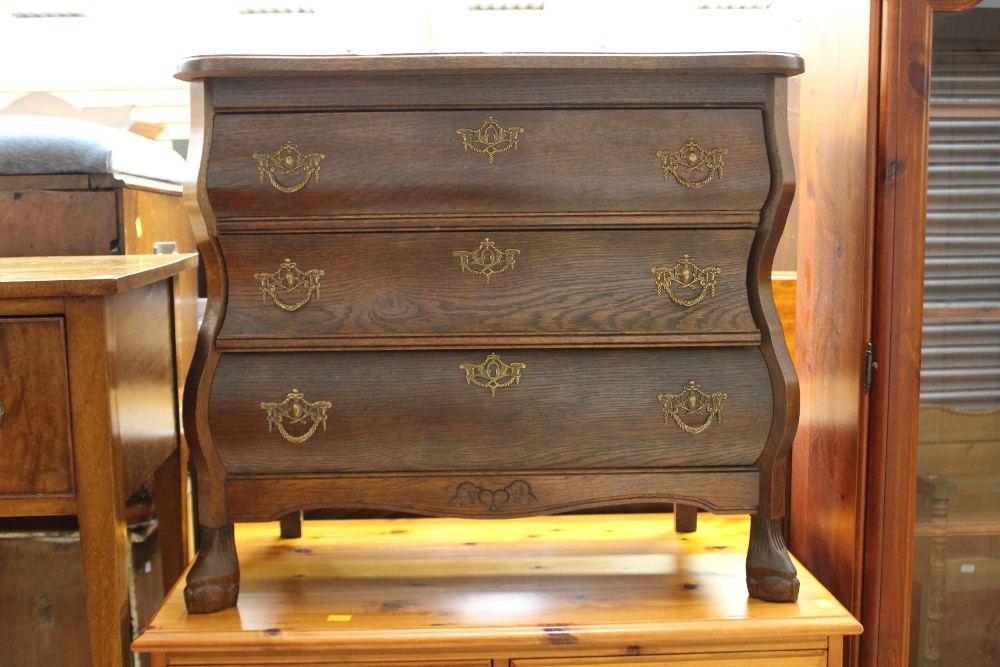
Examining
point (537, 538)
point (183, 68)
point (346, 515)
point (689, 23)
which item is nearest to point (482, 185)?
point (183, 68)

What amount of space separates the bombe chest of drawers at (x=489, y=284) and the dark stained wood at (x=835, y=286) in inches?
6.7

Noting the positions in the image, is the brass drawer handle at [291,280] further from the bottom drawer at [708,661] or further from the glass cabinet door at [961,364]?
the glass cabinet door at [961,364]

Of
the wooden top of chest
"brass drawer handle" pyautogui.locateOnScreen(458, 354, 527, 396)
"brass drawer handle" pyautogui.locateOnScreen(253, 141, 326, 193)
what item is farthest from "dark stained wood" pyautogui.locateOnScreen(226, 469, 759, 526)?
the wooden top of chest

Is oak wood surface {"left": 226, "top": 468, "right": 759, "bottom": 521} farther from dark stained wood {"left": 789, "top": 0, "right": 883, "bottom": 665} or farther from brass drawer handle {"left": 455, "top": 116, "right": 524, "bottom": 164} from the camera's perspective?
brass drawer handle {"left": 455, "top": 116, "right": 524, "bottom": 164}

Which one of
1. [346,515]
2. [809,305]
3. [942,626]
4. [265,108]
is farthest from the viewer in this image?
[346,515]

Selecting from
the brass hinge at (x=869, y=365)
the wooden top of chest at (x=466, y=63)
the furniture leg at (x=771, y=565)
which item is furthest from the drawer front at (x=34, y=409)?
the brass hinge at (x=869, y=365)

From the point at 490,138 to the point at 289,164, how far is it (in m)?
0.31

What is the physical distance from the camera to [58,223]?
66.4 inches

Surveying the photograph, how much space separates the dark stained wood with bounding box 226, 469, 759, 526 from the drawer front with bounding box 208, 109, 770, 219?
426 mm

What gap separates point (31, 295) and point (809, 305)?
4.37ft

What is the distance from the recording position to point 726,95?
4.36ft

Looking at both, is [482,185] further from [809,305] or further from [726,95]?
[809,305]

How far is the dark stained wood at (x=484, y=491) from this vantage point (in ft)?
4.54

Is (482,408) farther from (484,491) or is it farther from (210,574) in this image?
(210,574)
